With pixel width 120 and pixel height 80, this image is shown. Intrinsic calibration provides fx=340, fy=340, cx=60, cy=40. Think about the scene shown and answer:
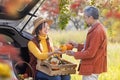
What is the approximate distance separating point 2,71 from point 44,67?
2.75m

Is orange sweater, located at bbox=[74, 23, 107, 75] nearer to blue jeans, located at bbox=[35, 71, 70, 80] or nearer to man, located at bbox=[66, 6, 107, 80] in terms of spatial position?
man, located at bbox=[66, 6, 107, 80]

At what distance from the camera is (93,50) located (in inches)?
136

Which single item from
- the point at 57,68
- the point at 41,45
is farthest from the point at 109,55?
the point at 57,68

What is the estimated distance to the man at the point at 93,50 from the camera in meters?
3.48

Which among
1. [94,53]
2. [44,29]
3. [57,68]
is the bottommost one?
[57,68]

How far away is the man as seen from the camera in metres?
3.48

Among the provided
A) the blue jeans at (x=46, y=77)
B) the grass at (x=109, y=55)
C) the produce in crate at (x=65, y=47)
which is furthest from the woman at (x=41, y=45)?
the grass at (x=109, y=55)

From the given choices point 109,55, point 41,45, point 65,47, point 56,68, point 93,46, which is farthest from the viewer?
point 109,55

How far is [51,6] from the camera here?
26.3 feet

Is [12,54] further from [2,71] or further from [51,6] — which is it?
[51,6]

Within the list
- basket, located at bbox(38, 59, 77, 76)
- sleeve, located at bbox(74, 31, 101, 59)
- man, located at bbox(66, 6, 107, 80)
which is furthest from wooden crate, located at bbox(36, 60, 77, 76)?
sleeve, located at bbox(74, 31, 101, 59)

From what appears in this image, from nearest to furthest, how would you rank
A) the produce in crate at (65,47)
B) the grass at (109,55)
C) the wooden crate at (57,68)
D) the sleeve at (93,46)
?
1. the sleeve at (93,46)
2. the wooden crate at (57,68)
3. the produce in crate at (65,47)
4. the grass at (109,55)

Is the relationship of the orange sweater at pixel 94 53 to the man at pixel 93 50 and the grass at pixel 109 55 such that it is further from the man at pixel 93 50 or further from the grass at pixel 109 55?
the grass at pixel 109 55

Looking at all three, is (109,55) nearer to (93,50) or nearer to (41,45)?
(41,45)
